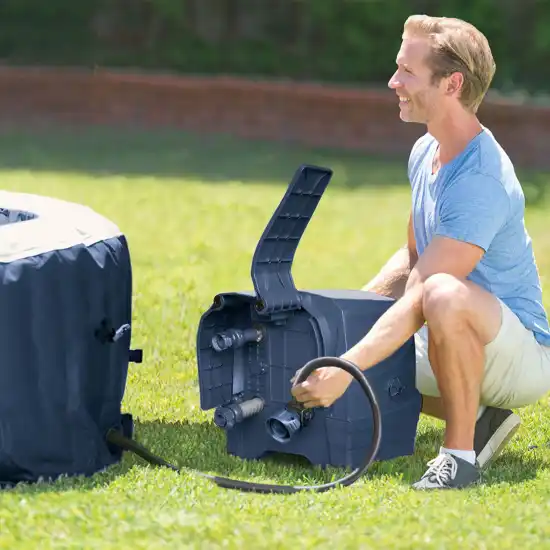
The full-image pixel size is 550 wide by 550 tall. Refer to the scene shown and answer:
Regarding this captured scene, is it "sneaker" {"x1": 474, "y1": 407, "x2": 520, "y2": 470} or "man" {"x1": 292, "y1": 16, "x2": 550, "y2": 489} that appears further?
"sneaker" {"x1": 474, "y1": 407, "x2": 520, "y2": 470}

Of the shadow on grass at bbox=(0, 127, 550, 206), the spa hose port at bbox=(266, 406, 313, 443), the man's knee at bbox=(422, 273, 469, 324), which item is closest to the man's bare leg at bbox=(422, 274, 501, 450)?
the man's knee at bbox=(422, 273, 469, 324)

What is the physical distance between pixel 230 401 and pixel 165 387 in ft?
4.18

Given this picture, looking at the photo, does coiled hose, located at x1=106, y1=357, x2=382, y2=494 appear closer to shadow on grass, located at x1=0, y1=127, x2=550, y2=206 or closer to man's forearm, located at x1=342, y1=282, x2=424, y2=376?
man's forearm, located at x1=342, y1=282, x2=424, y2=376

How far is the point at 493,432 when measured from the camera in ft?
14.6

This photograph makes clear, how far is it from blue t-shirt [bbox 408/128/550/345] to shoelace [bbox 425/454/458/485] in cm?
55

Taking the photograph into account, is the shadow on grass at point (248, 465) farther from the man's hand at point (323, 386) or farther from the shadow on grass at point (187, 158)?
the shadow on grass at point (187, 158)

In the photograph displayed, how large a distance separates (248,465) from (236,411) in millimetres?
199

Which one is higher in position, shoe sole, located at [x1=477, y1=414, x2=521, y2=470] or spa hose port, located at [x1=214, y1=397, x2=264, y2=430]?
spa hose port, located at [x1=214, y1=397, x2=264, y2=430]

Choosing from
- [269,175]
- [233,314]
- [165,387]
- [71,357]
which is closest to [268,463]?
[233,314]

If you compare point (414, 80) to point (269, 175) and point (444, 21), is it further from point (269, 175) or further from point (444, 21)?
point (269, 175)

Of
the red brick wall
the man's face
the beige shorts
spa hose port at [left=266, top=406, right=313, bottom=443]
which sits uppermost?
the man's face

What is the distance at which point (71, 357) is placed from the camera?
3.98 metres

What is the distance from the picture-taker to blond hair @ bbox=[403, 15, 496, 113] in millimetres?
4215

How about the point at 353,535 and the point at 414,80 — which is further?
the point at 414,80
